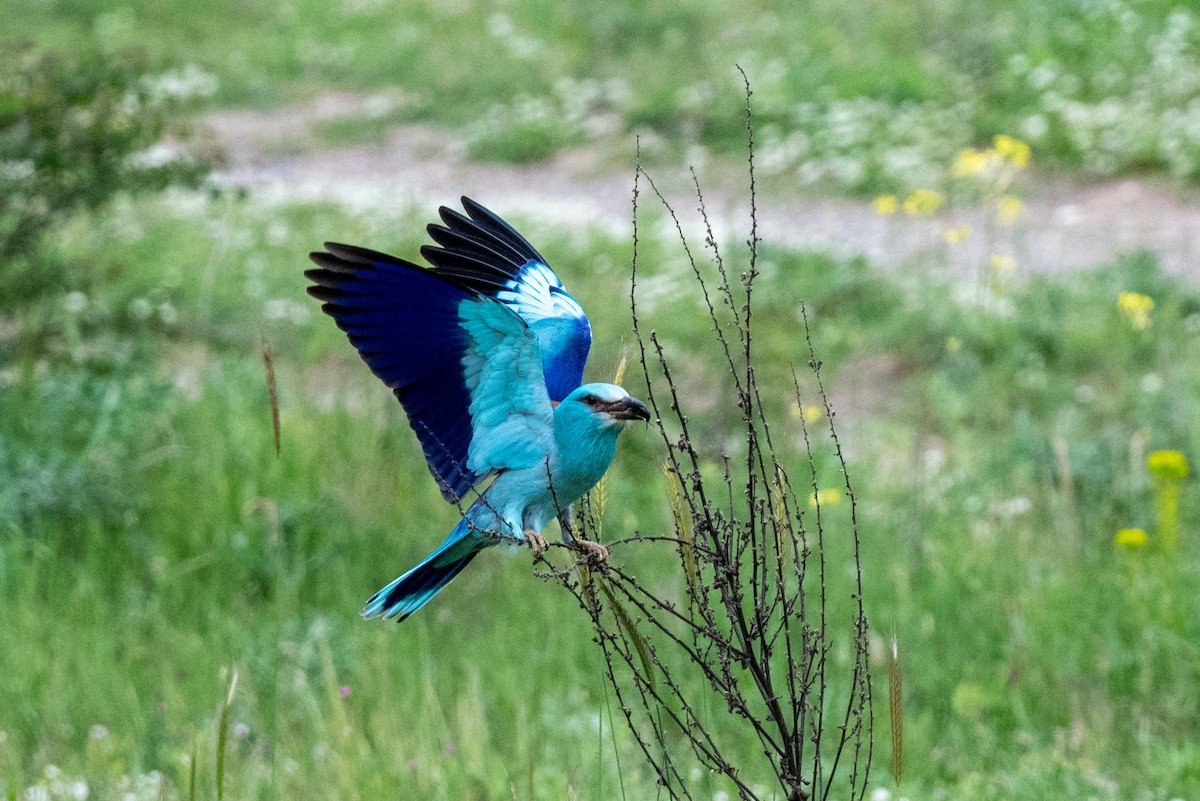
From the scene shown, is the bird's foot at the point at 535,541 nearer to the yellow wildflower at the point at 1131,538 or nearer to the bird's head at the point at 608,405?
the bird's head at the point at 608,405

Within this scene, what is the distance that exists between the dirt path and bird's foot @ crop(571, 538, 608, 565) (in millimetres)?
3655

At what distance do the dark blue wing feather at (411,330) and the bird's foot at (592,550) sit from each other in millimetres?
158

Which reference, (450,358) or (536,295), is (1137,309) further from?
(450,358)

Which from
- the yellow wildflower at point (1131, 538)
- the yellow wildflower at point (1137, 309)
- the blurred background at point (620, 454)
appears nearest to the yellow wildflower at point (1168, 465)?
the blurred background at point (620, 454)

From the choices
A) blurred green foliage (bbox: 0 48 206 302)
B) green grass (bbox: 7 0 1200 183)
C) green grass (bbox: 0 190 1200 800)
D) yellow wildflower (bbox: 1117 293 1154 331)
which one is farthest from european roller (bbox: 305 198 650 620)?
green grass (bbox: 7 0 1200 183)

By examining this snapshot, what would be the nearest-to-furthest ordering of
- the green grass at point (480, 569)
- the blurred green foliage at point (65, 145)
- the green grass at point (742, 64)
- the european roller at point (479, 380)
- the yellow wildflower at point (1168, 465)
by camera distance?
the european roller at point (479, 380) → the green grass at point (480, 569) → the yellow wildflower at point (1168, 465) → the blurred green foliage at point (65, 145) → the green grass at point (742, 64)

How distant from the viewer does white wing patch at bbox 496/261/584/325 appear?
217 centimetres

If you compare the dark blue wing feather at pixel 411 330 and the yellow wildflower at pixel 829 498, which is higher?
the dark blue wing feather at pixel 411 330

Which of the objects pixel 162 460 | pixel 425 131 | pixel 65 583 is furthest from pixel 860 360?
pixel 425 131

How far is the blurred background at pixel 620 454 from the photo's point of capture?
3154 millimetres

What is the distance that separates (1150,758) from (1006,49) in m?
8.57

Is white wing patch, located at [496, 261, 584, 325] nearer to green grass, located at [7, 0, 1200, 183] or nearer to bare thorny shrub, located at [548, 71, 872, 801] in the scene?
bare thorny shrub, located at [548, 71, 872, 801]

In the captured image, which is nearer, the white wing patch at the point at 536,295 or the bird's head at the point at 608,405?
the bird's head at the point at 608,405

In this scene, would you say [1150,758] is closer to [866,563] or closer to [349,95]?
[866,563]
